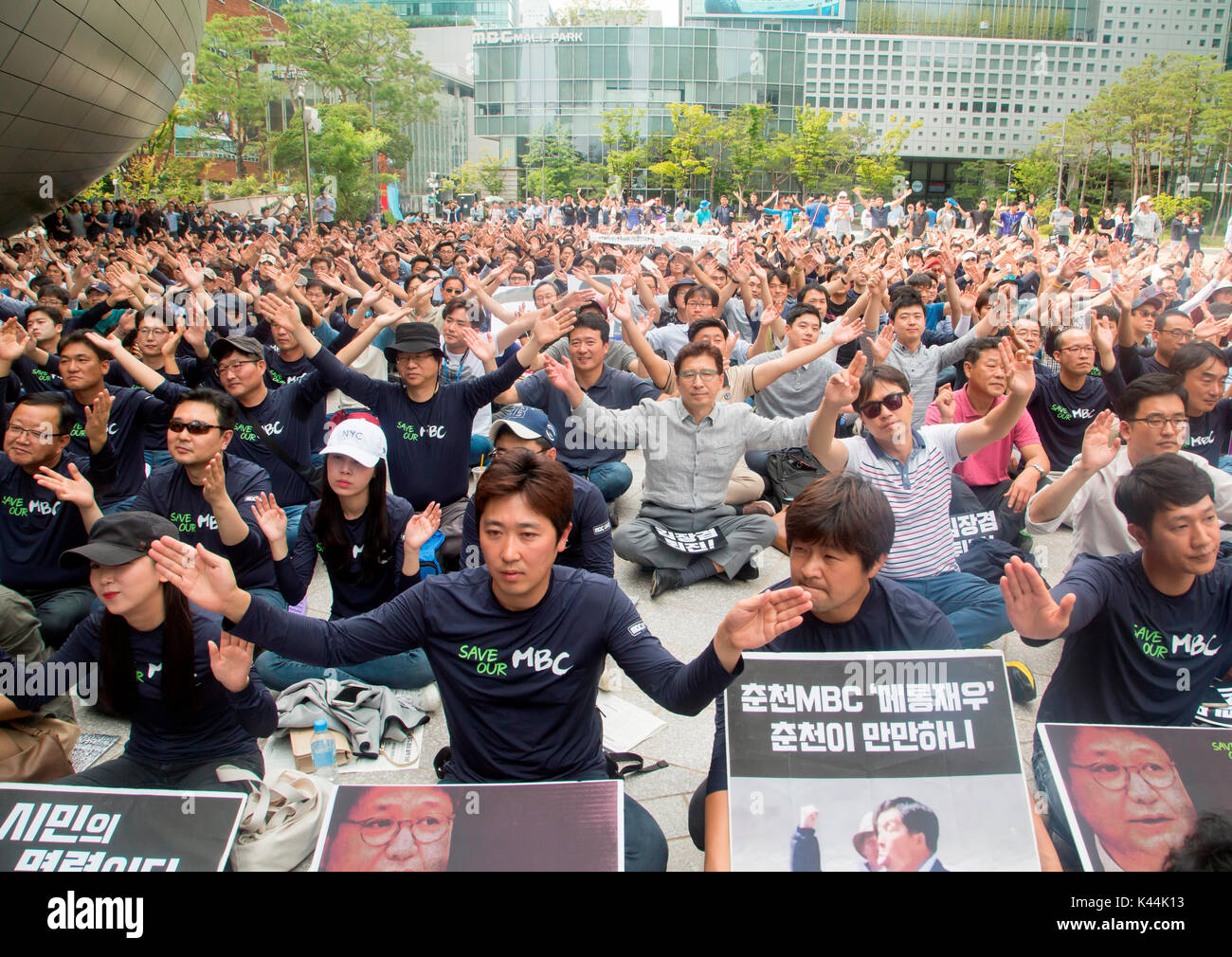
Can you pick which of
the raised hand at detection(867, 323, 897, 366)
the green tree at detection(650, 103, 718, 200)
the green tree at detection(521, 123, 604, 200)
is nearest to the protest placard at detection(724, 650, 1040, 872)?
the raised hand at detection(867, 323, 897, 366)

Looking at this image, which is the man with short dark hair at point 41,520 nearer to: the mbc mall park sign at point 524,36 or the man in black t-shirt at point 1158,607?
the man in black t-shirt at point 1158,607

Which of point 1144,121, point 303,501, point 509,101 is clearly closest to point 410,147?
point 509,101

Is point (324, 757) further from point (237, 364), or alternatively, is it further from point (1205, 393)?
point (1205, 393)

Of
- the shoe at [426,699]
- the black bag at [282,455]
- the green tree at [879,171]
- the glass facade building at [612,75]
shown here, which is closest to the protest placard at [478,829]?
the shoe at [426,699]

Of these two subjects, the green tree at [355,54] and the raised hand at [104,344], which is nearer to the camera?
the raised hand at [104,344]

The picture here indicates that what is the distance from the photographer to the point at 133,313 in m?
8.03

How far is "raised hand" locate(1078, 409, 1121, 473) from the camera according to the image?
3498mm

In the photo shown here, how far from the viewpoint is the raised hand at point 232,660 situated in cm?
271

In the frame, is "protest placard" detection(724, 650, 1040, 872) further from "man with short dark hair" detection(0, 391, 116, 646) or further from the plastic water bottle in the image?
"man with short dark hair" detection(0, 391, 116, 646)

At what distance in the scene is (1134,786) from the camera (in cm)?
220

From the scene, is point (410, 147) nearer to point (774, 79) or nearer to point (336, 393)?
point (774, 79)

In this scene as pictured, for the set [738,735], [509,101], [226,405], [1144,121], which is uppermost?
[509,101]
